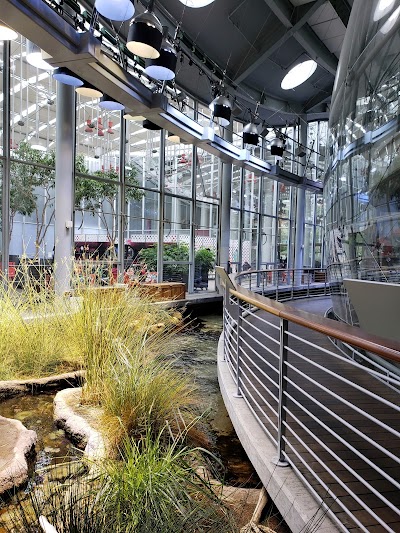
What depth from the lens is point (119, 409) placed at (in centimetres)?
251

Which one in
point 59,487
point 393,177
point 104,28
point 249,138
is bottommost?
point 59,487

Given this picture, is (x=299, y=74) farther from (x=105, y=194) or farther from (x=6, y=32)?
(x=6, y=32)

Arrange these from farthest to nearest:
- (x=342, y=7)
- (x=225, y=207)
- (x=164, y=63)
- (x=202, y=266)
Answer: (x=225, y=207) < (x=202, y=266) < (x=342, y=7) < (x=164, y=63)

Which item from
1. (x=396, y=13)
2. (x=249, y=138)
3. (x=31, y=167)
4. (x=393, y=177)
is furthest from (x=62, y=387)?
(x=249, y=138)

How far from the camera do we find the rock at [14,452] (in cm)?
203

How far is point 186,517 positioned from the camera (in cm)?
142

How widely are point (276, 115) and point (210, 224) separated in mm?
5293

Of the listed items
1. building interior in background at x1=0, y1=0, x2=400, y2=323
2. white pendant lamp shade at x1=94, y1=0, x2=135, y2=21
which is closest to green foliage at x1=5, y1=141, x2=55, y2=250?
building interior in background at x1=0, y1=0, x2=400, y2=323

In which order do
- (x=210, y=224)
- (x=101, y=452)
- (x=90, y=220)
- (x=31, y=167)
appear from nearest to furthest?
(x=101, y=452), (x=31, y=167), (x=90, y=220), (x=210, y=224)

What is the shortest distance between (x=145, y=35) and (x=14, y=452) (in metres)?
3.99

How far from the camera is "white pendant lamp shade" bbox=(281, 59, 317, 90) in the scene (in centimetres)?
1261

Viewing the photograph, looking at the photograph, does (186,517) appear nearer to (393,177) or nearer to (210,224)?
(393,177)

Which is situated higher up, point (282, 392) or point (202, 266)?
point (202, 266)

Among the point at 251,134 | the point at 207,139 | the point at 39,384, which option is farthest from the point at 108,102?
the point at 39,384
